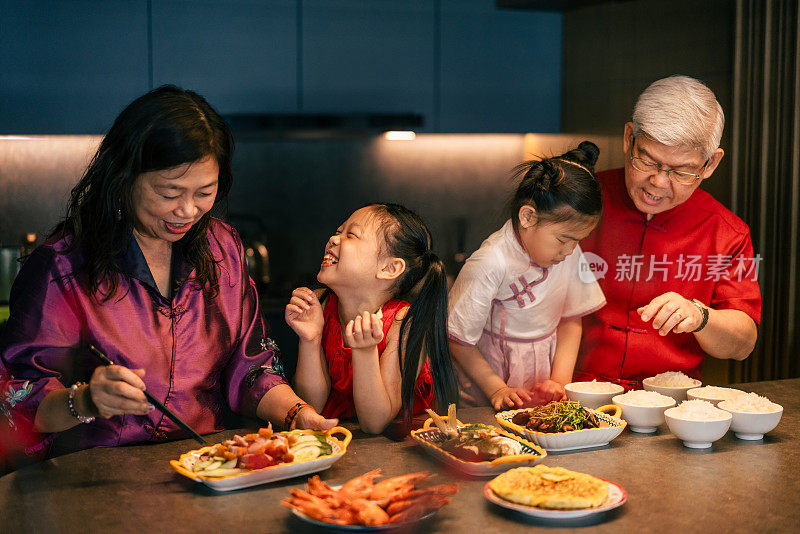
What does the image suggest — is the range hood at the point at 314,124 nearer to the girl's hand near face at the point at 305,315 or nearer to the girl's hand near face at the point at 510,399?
the girl's hand near face at the point at 305,315

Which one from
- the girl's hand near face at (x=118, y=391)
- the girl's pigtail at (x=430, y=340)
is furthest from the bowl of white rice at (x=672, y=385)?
the girl's hand near face at (x=118, y=391)

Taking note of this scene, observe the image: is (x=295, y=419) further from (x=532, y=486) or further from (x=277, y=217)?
(x=277, y=217)

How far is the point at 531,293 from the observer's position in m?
1.90

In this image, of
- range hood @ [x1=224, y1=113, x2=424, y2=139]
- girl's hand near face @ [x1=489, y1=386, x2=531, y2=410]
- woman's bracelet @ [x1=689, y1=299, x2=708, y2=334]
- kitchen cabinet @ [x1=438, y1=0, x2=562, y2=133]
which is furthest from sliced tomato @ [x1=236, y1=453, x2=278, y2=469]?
kitchen cabinet @ [x1=438, y1=0, x2=562, y2=133]

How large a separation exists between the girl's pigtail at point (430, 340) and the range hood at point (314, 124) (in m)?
1.56

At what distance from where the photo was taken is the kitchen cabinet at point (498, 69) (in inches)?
135

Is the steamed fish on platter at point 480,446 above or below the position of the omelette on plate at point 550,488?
above

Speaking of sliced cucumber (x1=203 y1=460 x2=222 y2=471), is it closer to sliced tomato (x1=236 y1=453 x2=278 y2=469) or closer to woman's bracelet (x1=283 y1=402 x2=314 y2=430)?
sliced tomato (x1=236 y1=453 x2=278 y2=469)

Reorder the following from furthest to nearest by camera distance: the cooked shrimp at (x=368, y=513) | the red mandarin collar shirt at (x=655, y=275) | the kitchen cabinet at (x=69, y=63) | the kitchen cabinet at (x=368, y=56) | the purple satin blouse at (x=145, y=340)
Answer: the kitchen cabinet at (x=368, y=56) < the kitchen cabinet at (x=69, y=63) < the red mandarin collar shirt at (x=655, y=275) < the purple satin blouse at (x=145, y=340) < the cooked shrimp at (x=368, y=513)

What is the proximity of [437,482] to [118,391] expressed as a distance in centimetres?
51

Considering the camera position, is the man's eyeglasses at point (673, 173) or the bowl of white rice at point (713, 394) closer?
the bowl of white rice at point (713, 394)

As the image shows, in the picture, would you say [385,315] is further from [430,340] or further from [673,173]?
[673,173]

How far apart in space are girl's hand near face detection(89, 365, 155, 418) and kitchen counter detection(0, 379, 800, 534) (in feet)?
0.39

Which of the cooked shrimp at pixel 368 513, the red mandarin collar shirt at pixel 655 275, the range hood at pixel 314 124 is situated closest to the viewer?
the cooked shrimp at pixel 368 513
